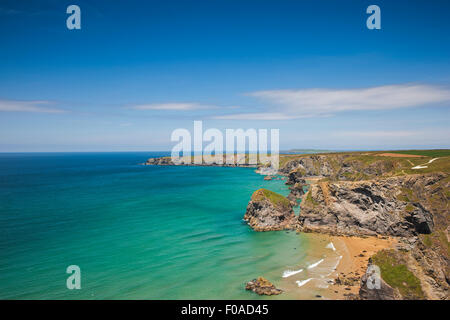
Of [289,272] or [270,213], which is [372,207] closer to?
[270,213]

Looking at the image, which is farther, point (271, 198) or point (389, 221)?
point (271, 198)

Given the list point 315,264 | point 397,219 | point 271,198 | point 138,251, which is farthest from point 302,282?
point 138,251

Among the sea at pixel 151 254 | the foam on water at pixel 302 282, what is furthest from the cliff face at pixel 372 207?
the foam on water at pixel 302 282

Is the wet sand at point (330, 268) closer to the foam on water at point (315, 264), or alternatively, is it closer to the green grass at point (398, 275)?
the foam on water at point (315, 264)

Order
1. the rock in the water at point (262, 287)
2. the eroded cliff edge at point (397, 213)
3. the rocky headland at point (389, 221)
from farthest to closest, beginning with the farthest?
1. the rock in the water at point (262, 287)
2. the eroded cliff edge at point (397, 213)
3. the rocky headland at point (389, 221)

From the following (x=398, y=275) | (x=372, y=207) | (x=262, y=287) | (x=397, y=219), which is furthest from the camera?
(x=372, y=207)

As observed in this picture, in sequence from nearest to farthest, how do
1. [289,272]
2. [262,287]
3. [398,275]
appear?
1. [398,275]
2. [262,287]
3. [289,272]
